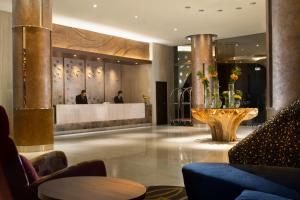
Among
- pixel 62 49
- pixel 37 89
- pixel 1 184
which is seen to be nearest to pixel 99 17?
pixel 62 49

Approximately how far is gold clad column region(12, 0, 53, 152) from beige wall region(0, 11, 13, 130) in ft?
9.58

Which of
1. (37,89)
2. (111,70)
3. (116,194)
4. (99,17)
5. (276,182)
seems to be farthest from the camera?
(111,70)

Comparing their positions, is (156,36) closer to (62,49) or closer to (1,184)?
(62,49)

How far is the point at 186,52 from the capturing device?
17.5 metres

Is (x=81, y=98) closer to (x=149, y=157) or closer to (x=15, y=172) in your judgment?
(x=149, y=157)

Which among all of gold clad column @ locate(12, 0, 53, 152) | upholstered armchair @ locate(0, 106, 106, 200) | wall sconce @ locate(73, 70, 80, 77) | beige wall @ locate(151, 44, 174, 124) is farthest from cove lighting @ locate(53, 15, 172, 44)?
upholstered armchair @ locate(0, 106, 106, 200)

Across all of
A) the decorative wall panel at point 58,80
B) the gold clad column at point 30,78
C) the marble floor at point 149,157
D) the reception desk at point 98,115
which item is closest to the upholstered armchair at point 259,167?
the marble floor at point 149,157

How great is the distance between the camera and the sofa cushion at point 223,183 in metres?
2.24

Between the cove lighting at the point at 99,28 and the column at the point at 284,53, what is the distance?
895 centimetres

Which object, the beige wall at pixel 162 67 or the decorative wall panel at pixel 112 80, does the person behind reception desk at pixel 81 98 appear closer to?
the decorative wall panel at pixel 112 80

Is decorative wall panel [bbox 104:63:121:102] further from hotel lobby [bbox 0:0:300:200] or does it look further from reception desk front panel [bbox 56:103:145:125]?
reception desk front panel [bbox 56:103:145:125]

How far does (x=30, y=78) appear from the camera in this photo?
7754mm

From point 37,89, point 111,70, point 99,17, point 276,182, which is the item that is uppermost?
point 99,17

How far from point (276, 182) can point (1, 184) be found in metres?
1.76
